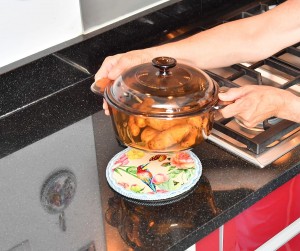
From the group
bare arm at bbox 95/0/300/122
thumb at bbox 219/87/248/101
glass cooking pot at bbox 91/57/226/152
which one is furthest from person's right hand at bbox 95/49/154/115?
thumb at bbox 219/87/248/101

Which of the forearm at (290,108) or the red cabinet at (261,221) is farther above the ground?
the forearm at (290,108)

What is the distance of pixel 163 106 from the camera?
1.22 m

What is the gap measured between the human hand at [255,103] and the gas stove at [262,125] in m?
0.05

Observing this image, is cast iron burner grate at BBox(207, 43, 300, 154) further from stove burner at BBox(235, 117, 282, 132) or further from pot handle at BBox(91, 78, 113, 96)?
pot handle at BBox(91, 78, 113, 96)

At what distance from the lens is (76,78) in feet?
5.70

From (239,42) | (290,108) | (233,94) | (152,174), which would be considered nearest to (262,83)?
(239,42)

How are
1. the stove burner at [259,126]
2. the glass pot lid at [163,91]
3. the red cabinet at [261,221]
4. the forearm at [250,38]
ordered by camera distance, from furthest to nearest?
1. the forearm at [250,38]
2. the stove burner at [259,126]
3. the red cabinet at [261,221]
4. the glass pot lid at [163,91]

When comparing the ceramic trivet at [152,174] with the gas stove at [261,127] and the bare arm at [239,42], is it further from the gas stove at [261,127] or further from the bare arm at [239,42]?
the bare arm at [239,42]

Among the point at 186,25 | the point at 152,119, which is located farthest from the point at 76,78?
the point at 152,119

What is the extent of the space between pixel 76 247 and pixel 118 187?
0.16 m

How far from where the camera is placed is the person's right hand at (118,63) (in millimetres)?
1450

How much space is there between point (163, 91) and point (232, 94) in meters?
0.16

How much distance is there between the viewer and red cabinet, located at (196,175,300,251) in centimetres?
136

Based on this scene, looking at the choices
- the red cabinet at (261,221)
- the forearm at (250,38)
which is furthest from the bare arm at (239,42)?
the red cabinet at (261,221)
